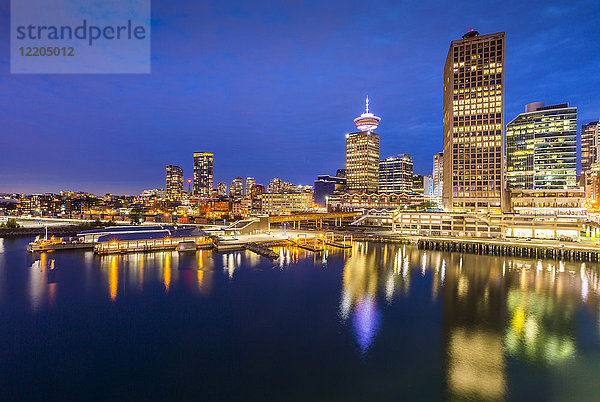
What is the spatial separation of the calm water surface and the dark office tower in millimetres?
61986

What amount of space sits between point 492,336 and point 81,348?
3921cm

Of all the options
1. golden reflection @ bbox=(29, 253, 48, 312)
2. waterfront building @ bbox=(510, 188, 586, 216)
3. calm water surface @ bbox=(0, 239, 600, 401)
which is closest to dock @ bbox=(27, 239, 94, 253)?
golden reflection @ bbox=(29, 253, 48, 312)

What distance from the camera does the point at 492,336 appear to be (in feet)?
101

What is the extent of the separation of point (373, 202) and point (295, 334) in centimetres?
16426

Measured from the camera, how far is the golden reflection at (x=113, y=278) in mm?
42094

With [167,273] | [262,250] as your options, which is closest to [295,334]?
[167,273]

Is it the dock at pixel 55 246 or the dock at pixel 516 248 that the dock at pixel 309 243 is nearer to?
the dock at pixel 516 248

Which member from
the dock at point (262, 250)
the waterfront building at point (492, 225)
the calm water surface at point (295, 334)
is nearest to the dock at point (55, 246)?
the calm water surface at point (295, 334)

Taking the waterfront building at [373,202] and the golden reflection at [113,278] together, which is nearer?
the golden reflection at [113,278]

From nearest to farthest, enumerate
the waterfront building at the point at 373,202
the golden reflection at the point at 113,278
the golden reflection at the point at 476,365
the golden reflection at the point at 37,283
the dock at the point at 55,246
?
the golden reflection at the point at 476,365, the golden reflection at the point at 37,283, the golden reflection at the point at 113,278, the dock at the point at 55,246, the waterfront building at the point at 373,202

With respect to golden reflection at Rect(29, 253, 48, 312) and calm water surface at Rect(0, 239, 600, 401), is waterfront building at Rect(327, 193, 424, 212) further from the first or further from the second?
golden reflection at Rect(29, 253, 48, 312)

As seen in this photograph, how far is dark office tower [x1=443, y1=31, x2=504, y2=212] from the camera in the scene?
110 meters

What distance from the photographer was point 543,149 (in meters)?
127

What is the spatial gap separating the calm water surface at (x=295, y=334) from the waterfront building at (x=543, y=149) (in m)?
89.3
